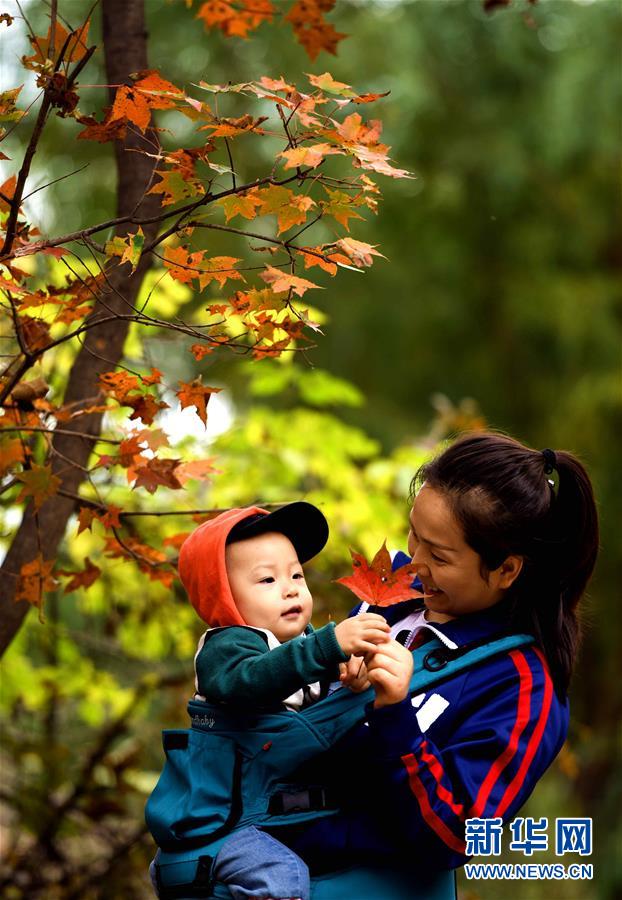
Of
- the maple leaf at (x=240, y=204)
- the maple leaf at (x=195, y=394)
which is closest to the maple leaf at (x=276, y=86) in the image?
the maple leaf at (x=240, y=204)

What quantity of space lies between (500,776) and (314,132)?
0.98 m

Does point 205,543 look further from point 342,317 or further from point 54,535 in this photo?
point 342,317

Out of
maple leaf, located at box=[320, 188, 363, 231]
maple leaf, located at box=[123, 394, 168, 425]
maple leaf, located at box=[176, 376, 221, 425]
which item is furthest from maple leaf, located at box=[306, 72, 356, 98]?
maple leaf, located at box=[123, 394, 168, 425]

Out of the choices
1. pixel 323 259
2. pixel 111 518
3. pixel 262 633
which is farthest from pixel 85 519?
pixel 323 259

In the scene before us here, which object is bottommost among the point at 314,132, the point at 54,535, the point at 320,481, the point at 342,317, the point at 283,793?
the point at 283,793

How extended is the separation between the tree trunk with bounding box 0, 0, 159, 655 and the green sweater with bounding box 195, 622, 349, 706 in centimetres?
89

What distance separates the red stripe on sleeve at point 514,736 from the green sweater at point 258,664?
0.26 m

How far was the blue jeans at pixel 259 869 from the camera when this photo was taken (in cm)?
149

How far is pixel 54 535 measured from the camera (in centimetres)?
245

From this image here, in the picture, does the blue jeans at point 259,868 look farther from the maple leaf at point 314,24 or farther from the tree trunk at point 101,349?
the maple leaf at point 314,24

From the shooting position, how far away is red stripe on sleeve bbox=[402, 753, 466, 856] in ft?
4.87

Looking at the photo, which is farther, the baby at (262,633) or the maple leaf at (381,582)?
the maple leaf at (381,582)

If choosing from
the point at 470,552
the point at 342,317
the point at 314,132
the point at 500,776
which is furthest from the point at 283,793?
the point at 342,317

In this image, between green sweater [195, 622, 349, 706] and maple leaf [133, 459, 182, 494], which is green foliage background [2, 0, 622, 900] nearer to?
maple leaf [133, 459, 182, 494]
